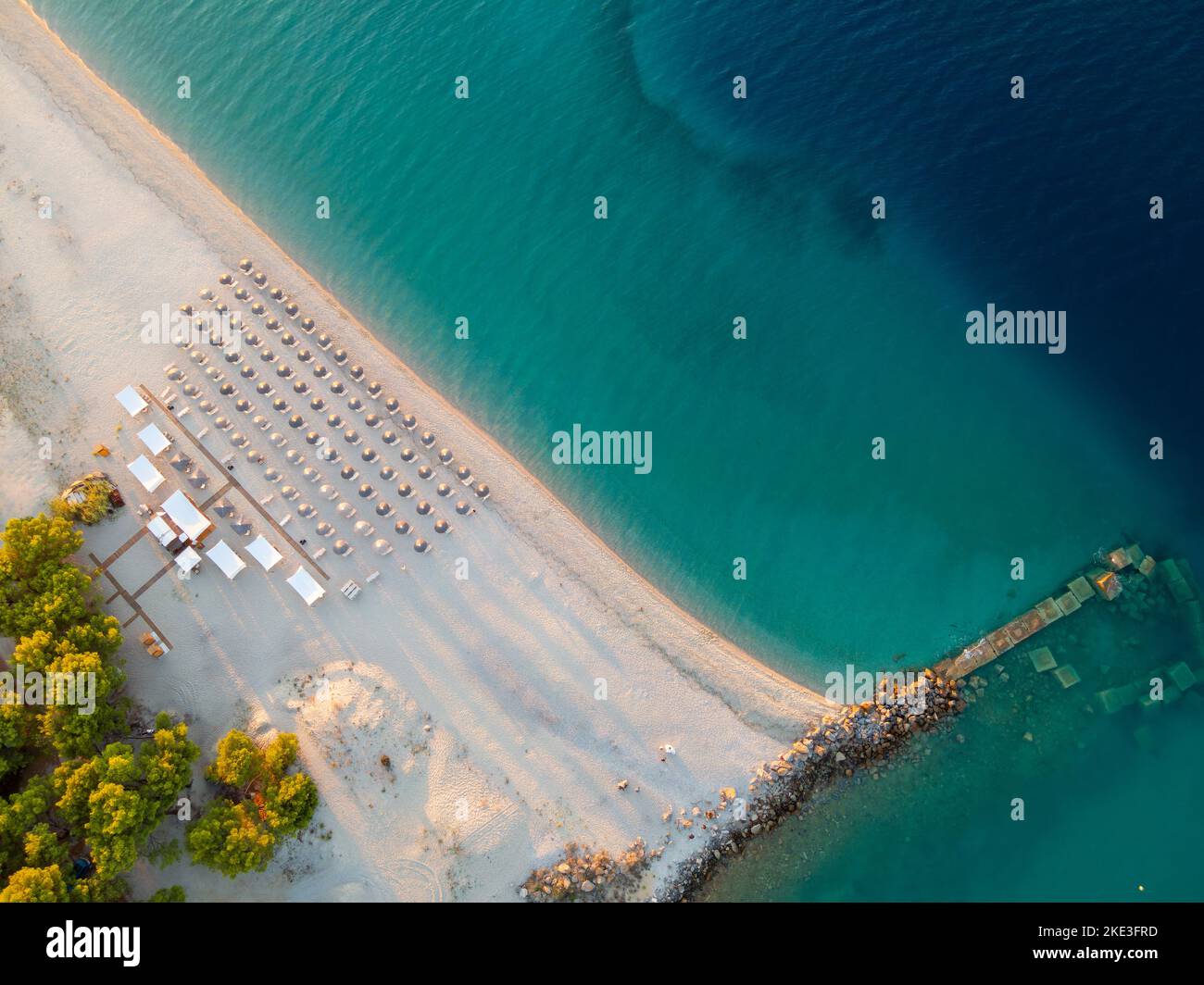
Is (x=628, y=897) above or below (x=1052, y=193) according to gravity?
below

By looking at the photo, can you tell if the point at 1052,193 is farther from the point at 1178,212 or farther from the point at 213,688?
the point at 213,688

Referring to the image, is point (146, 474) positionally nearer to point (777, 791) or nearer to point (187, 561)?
point (187, 561)

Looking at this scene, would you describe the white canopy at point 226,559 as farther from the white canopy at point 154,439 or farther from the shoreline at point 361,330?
the shoreline at point 361,330

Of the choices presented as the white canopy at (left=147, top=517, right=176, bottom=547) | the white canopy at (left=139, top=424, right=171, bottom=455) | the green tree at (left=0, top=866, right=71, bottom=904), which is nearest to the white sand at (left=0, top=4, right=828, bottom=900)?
the white canopy at (left=139, top=424, right=171, bottom=455)

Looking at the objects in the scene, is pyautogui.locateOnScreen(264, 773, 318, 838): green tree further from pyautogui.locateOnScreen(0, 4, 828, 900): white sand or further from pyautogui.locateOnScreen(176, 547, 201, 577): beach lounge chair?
pyautogui.locateOnScreen(176, 547, 201, 577): beach lounge chair

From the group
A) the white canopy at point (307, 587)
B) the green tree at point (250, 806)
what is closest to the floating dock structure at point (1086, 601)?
the white canopy at point (307, 587)

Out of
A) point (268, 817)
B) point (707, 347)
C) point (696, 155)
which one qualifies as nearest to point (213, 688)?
point (268, 817)
